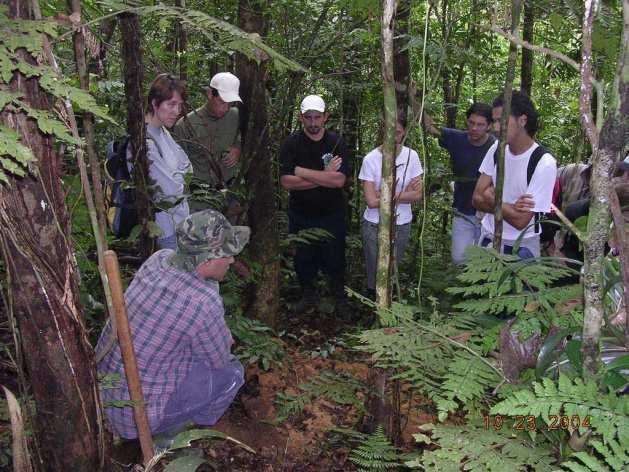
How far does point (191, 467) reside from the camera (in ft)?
7.07

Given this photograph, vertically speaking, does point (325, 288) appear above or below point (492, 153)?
below

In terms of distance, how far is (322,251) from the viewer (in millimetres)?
5734

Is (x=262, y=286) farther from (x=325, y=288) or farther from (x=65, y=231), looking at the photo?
(x=65, y=231)

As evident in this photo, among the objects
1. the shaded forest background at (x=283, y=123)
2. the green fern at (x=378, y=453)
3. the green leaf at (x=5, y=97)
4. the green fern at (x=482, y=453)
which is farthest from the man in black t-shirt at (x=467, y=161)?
the green leaf at (x=5, y=97)

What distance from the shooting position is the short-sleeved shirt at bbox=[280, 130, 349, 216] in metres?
5.45

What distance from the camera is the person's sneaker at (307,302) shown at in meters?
5.86

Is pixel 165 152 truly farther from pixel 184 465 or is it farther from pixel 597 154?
pixel 597 154

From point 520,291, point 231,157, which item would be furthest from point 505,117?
point 231,157

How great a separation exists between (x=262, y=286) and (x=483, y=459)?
3.29m

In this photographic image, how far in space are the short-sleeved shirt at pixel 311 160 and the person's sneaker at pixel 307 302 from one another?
906 mm

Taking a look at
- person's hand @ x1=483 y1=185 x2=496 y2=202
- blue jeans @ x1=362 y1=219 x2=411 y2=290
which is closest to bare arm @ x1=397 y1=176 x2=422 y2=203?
blue jeans @ x1=362 y1=219 x2=411 y2=290

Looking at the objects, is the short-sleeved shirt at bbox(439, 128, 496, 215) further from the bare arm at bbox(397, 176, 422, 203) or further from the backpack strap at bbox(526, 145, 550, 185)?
the backpack strap at bbox(526, 145, 550, 185)

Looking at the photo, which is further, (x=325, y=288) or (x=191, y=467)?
(x=325, y=288)

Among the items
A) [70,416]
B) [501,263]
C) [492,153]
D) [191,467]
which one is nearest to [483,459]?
[501,263]
